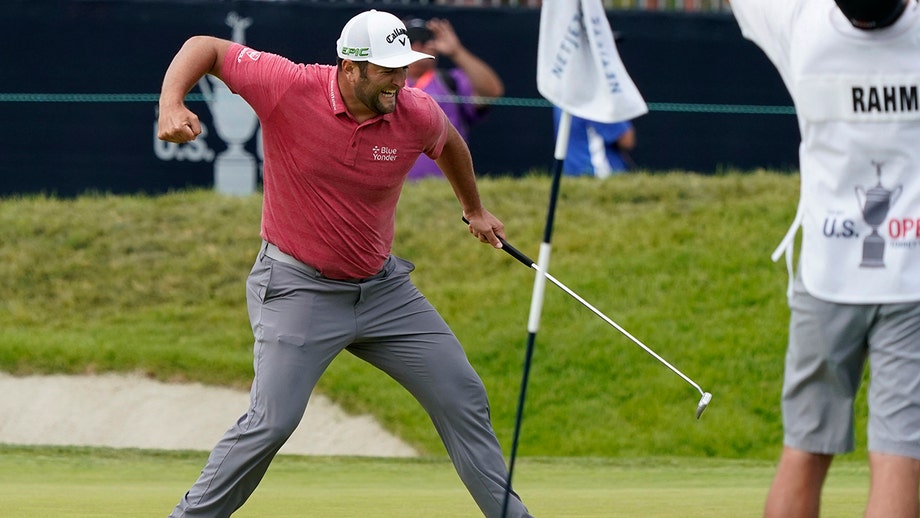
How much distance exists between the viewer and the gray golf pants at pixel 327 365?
564cm

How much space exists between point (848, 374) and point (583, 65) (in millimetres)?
1257

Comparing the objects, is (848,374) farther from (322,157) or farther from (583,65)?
(322,157)

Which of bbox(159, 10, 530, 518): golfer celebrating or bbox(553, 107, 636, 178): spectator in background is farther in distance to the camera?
bbox(553, 107, 636, 178): spectator in background

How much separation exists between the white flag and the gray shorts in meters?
0.84

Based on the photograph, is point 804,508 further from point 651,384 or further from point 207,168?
point 207,168

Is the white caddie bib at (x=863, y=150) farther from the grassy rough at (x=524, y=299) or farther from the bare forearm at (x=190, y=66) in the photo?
the grassy rough at (x=524, y=299)

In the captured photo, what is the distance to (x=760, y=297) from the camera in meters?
13.9

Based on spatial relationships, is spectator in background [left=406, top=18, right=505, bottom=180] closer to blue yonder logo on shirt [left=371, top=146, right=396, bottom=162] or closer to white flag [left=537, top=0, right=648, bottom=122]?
blue yonder logo on shirt [left=371, top=146, right=396, bottom=162]

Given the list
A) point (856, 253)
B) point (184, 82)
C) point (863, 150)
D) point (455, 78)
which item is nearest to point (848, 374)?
point (856, 253)

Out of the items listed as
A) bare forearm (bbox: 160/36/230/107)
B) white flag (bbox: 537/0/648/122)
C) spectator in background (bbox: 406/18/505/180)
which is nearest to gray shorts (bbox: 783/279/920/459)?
white flag (bbox: 537/0/648/122)

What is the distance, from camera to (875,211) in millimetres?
4457

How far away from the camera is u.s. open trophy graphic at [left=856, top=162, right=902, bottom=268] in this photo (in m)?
4.45

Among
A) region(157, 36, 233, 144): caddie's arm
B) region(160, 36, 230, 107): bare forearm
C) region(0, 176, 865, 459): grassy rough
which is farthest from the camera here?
region(0, 176, 865, 459): grassy rough

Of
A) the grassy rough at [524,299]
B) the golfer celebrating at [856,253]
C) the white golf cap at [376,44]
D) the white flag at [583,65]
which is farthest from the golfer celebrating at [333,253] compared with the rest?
the grassy rough at [524,299]
